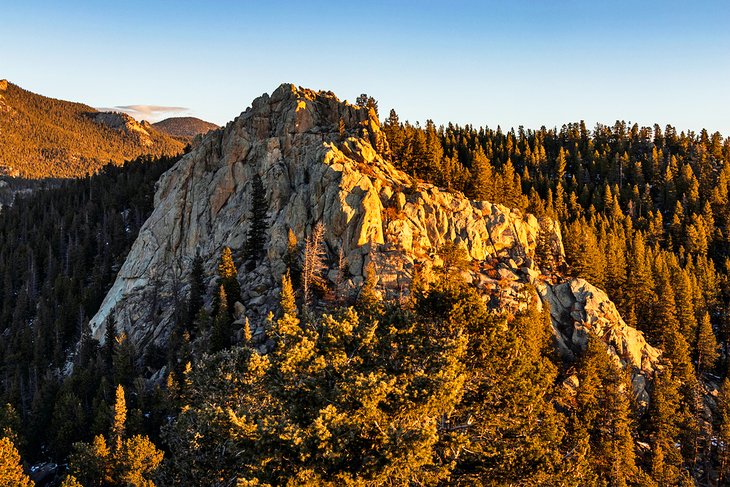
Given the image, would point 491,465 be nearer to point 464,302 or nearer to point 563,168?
point 464,302

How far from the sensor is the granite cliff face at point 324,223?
60375 mm

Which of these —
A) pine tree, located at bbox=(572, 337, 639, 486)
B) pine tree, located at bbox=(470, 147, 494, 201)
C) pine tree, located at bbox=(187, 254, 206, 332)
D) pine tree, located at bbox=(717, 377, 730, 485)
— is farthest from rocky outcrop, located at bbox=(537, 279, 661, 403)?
pine tree, located at bbox=(187, 254, 206, 332)

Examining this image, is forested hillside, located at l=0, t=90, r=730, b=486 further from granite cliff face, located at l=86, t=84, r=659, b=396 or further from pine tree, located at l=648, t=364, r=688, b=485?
granite cliff face, located at l=86, t=84, r=659, b=396

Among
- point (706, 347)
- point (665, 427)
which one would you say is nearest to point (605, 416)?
point (665, 427)

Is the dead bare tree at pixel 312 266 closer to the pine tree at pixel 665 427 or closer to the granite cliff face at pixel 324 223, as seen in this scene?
the granite cliff face at pixel 324 223

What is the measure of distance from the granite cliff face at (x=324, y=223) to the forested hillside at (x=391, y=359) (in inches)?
110

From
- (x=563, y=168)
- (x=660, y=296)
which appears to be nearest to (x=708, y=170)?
(x=563, y=168)

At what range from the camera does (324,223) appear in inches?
2485

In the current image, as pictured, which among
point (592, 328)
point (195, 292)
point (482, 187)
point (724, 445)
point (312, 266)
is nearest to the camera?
point (312, 266)

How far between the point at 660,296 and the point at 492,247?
3117 cm

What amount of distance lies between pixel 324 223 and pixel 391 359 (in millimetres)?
44895

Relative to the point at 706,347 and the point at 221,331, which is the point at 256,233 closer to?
the point at 221,331

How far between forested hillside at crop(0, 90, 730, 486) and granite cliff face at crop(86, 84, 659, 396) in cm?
279

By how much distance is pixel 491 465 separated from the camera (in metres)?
17.8
